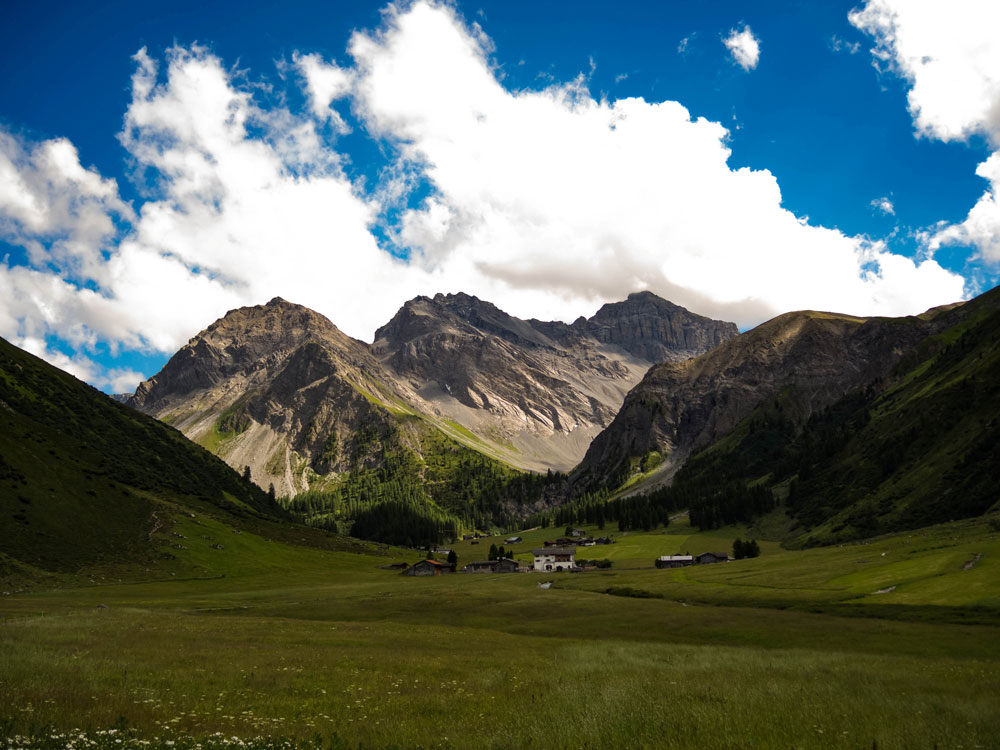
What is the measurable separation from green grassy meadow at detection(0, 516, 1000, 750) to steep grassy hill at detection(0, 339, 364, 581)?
29.8m

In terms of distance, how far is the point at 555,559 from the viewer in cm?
16350

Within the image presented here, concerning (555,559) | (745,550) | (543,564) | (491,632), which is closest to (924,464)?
(745,550)

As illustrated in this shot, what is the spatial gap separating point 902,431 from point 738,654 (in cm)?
16597

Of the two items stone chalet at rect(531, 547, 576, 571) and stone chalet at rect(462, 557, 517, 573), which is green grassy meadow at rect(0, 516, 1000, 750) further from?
stone chalet at rect(531, 547, 576, 571)

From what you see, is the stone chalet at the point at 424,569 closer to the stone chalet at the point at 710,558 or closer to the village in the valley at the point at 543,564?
the village in the valley at the point at 543,564

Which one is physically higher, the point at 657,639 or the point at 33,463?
the point at 33,463

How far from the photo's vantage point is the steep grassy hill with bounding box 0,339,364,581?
107625mm

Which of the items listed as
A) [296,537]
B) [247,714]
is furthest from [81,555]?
[247,714]

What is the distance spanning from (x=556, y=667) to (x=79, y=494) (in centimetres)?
13434

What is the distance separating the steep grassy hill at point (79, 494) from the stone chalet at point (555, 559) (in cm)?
7027

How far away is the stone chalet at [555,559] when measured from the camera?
161750mm

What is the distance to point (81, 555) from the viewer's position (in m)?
110

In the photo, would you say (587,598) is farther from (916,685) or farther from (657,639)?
(916,685)

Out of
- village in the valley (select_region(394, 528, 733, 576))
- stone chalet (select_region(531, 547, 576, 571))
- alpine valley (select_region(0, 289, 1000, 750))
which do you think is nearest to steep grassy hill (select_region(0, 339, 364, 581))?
alpine valley (select_region(0, 289, 1000, 750))
